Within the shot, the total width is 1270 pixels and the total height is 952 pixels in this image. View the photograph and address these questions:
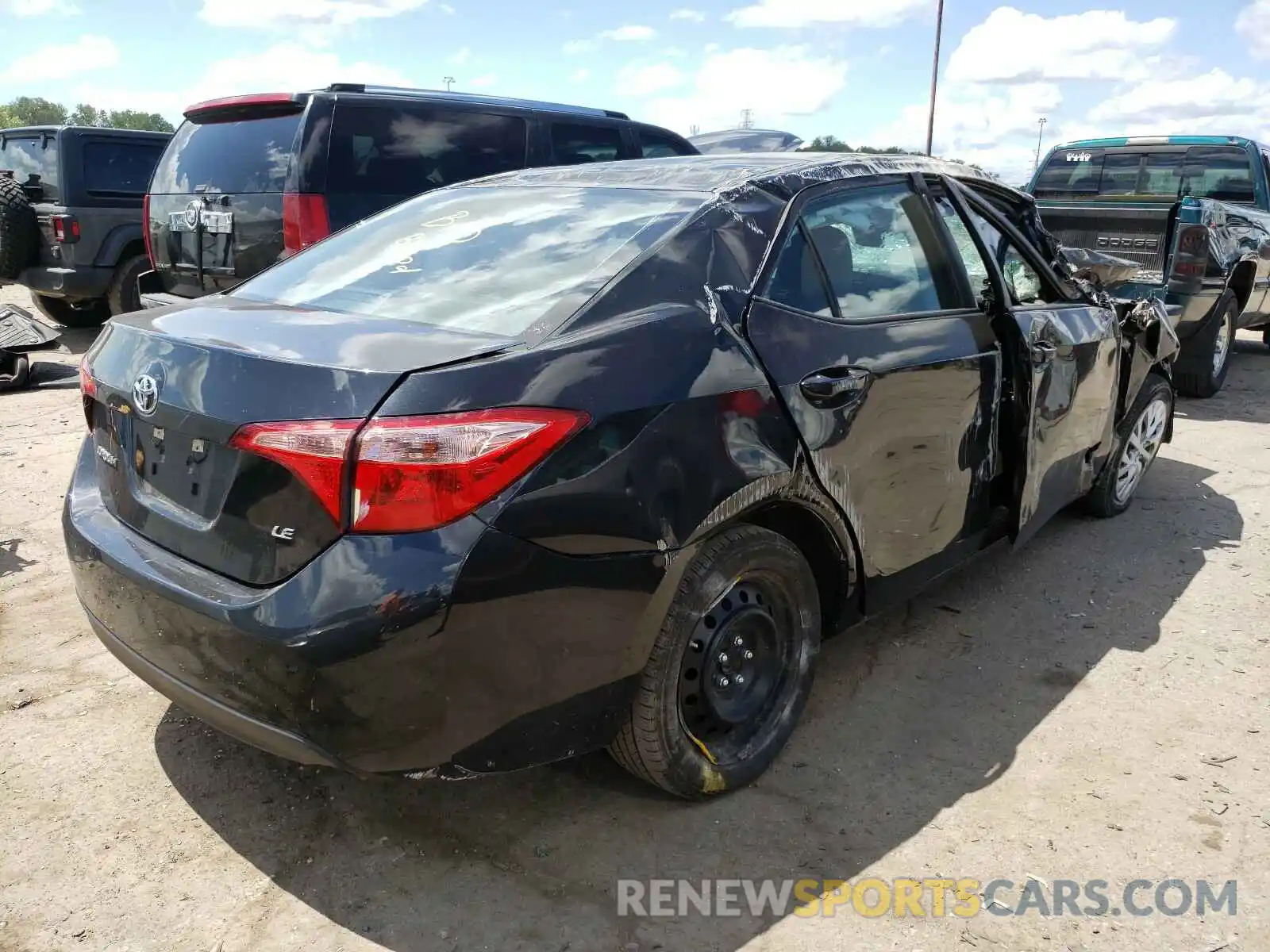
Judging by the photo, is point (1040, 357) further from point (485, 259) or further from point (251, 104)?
point (251, 104)

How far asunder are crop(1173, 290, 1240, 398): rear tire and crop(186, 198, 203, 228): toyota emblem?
7116 mm

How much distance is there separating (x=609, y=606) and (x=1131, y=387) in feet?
11.5

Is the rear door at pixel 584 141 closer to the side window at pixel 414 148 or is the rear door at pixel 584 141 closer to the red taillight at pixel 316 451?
the side window at pixel 414 148

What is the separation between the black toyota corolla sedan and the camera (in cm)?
200

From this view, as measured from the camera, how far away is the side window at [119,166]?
30.5 feet

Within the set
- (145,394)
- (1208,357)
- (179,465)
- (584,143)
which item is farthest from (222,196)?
(1208,357)

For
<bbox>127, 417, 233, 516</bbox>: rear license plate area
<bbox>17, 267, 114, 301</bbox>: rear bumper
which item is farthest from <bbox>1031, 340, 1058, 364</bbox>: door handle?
<bbox>17, 267, 114, 301</bbox>: rear bumper

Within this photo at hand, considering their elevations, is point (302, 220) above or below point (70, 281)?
above

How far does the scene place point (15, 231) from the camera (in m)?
8.94

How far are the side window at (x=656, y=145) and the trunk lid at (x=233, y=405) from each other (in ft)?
19.7

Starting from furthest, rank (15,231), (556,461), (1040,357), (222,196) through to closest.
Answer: (15,231) → (222,196) → (1040,357) → (556,461)

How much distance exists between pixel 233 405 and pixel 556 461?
0.71 m

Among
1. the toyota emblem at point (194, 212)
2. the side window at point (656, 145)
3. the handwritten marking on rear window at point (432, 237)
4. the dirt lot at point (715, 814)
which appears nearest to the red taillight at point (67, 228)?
the toyota emblem at point (194, 212)

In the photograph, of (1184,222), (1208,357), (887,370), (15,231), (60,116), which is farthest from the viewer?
(60,116)
